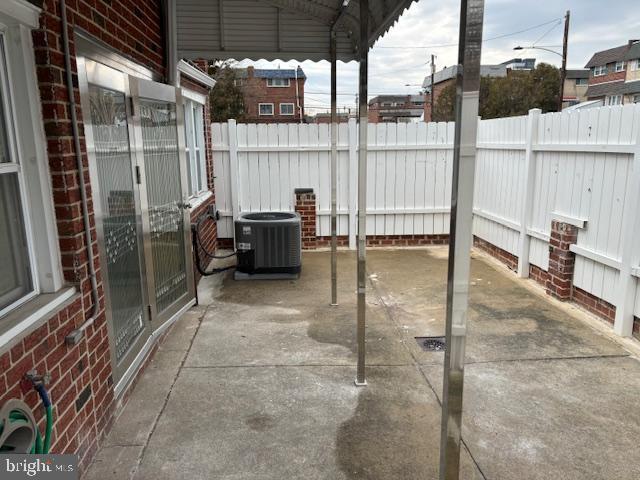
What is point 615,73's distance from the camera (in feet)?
129

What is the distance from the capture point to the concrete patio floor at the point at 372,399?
2.59m

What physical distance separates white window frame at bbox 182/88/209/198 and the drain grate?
137 inches

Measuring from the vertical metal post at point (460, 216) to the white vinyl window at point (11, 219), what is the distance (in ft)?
6.00

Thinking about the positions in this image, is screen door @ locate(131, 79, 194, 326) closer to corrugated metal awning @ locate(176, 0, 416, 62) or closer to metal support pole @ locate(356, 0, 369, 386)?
corrugated metal awning @ locate(176, 0, 416, 62)

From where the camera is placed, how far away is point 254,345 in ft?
13.6

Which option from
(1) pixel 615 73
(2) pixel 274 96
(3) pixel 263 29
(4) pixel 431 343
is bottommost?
(4) pixel 431 343

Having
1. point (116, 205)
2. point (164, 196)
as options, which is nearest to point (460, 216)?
point (116, 205)

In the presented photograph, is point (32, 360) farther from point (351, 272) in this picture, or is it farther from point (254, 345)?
point (351, 272)

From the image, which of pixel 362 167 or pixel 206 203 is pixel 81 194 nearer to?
pixel 362 167

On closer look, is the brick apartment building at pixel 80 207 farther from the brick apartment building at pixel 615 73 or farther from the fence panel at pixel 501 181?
the brick apartment building at pixel 615 73

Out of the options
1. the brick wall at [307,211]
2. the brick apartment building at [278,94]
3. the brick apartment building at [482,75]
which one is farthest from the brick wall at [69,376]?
the brick apartment building at [278,94]

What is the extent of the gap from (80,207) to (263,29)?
10.8 feet

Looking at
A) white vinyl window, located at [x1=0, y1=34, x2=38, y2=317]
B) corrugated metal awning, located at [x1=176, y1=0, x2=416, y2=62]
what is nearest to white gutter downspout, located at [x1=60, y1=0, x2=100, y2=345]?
white vinyl window, located at [x1=0, y1=34, x2=38, y2=317]

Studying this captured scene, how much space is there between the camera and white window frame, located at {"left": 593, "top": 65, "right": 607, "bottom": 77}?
4112cm
